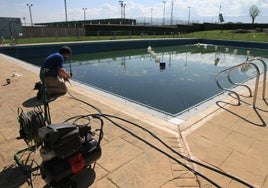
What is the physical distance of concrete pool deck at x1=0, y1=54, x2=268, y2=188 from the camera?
80.4 inches

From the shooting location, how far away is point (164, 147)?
2.57 metres

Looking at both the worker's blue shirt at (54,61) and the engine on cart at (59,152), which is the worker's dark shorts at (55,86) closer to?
the worker's blue shirt at (54,61)

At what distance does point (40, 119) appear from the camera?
7.01 feet

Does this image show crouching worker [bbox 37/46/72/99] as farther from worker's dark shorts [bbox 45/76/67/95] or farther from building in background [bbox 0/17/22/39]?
building in background [bbox 0/17/22/39]

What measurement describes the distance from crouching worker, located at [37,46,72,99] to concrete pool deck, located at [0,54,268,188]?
1.29 ft

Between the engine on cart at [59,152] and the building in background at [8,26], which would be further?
the building in background at [8,26]

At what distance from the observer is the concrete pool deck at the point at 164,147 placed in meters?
2.04

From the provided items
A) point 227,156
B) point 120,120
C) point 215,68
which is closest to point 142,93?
point 120,120

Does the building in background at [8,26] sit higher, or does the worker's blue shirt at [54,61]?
the building in background at [8,26]

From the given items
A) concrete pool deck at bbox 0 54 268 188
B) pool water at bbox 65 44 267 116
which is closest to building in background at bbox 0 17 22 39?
pool water at bbox 65 44 267 116

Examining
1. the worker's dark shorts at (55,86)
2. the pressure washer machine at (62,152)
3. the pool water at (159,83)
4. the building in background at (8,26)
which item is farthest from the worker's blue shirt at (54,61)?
the building in background at (8,26)

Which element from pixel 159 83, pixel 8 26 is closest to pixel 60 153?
pixel 159 83

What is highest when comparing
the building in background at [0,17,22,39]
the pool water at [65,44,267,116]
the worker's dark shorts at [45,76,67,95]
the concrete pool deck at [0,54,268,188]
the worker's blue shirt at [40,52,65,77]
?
the building in background at [0,17,22,39]

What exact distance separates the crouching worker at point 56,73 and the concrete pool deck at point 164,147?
0.39m
